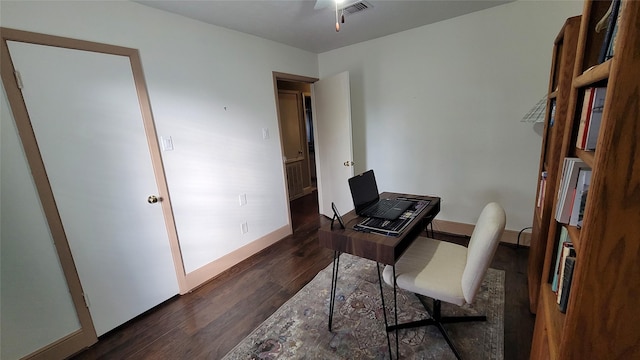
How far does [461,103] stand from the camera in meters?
2.64

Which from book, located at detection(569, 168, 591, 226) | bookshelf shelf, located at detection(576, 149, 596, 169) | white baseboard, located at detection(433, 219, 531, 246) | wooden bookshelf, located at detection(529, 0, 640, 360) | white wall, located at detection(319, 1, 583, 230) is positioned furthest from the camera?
white baseboard, located at detection(433, 219, 531, 246)

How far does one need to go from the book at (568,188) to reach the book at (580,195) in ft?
0.07

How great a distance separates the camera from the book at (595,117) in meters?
0.83

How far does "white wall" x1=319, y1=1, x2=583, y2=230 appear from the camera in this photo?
2.28 metres

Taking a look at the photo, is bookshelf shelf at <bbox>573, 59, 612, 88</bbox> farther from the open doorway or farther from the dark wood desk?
the open doorway

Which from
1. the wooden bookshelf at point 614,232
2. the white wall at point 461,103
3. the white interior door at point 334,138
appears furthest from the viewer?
the white interior door at point 334,138

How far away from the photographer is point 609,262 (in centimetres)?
60

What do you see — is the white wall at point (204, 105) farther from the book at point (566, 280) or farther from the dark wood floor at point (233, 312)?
the book at point (566, 280)

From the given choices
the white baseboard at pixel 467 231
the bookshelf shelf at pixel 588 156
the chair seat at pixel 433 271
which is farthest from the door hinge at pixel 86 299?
the white baseboard at pixel 467 231

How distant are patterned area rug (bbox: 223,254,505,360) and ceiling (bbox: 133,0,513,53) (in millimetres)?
2191

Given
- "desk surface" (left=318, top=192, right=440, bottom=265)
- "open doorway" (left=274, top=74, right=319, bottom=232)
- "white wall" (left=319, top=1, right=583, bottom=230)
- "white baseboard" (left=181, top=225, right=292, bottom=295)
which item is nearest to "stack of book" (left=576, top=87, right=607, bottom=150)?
"desk surface" (left=318, top=192, right=440, bottom=265)

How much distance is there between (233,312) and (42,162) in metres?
1.58

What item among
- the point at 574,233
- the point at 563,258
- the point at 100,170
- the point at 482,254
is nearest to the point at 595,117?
the point at 574,233

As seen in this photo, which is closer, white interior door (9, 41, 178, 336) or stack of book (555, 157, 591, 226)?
stack of book (555, 157, 591, 226)
